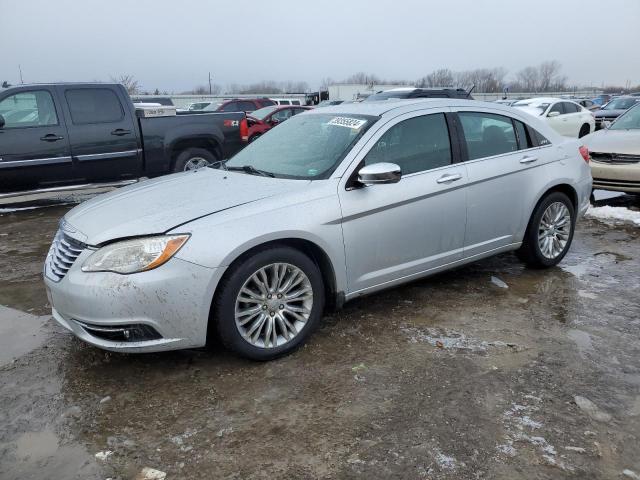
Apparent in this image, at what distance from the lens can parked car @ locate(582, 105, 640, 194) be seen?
8070mm

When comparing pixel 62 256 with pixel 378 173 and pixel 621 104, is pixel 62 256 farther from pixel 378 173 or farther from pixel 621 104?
pixel 621 104

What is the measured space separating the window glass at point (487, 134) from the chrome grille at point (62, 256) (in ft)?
10.1

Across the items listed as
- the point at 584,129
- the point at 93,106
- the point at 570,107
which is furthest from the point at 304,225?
the point at 584,129

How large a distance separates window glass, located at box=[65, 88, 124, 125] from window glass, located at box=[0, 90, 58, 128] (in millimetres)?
284

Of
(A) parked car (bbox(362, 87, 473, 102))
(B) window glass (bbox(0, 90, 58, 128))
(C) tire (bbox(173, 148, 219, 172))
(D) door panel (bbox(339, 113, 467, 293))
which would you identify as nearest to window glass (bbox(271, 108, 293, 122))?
(A) parked car (bbox(362, 87, 473, 102))

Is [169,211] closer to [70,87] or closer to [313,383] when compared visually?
[313,383]

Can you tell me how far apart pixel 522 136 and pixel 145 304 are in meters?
3.69

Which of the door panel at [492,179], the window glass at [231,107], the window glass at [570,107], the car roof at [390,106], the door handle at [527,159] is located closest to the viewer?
the car roof at [390,106]

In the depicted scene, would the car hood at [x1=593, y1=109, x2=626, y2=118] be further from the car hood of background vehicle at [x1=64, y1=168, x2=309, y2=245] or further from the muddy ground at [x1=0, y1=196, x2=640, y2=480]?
the car hood of background vehicle at [x1=64, y1=168, x2=309, y2=245]

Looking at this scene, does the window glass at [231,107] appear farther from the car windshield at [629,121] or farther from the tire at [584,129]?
the car windshield at [629,121]

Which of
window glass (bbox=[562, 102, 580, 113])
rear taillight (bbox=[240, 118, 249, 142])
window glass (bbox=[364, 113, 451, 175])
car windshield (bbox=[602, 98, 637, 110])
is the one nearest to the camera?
window glass (bbox=[364, 113, 451, 175])

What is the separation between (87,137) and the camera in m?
8.08

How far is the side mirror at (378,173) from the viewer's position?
3.71m

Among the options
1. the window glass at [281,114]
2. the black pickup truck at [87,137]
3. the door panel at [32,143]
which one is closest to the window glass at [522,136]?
A: the black pickup truck at [87,137]
